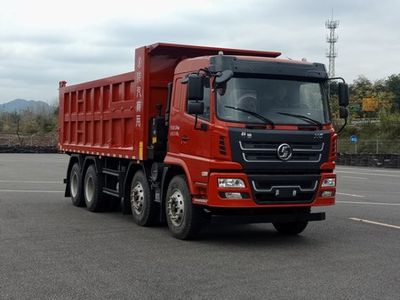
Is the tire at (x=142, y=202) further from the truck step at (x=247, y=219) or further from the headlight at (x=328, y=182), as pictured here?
the headlight at (x=328, y=182)

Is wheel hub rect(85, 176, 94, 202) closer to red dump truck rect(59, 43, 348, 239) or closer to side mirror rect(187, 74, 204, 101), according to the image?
red dump truck rect(59, 43, 348, 239)

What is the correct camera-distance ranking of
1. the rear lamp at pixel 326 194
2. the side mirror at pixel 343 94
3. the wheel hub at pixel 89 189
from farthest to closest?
the wheel hub at pixel 89 189 → the side mirror at pixel 343 94 → the rear lamp at pixel 326 194

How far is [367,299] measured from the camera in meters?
5.91

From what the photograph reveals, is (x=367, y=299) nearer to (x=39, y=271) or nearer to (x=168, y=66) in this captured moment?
(x=39, y=271)

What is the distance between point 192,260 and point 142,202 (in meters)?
3.11

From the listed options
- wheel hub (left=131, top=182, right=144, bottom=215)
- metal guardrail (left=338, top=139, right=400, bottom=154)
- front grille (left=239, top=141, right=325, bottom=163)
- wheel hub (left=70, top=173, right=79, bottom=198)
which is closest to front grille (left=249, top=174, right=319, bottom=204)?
front grille (left=239, top=141, right=325, bottom=163)

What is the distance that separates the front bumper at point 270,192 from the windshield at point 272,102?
0.82 m

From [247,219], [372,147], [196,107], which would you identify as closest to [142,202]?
[247,219]

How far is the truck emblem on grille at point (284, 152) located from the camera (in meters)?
8.49

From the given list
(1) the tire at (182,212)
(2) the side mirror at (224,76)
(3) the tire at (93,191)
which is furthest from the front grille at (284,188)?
(3) the tire at (93,191)

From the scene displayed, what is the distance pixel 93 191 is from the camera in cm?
1295

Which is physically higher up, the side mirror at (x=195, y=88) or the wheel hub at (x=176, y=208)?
the side mirror at (x=195, y=88)

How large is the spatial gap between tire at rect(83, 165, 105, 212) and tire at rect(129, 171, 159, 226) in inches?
72.1

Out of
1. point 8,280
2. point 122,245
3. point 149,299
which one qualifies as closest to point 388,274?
point 149,299
